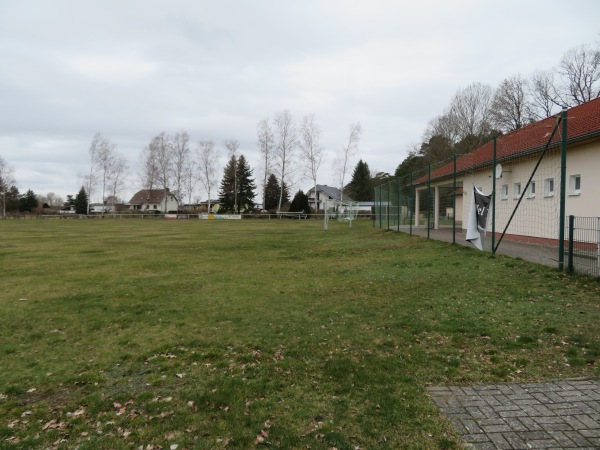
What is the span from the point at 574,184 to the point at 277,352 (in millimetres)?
12700

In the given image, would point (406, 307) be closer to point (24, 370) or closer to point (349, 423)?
point (349, 423)

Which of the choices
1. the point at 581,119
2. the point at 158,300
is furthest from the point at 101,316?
the point at 581,119

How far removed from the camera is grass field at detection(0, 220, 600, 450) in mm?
3051

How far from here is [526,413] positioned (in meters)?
3.06

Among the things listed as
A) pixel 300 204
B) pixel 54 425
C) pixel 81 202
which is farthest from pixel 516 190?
pixel 81 202

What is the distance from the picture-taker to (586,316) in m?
5.20

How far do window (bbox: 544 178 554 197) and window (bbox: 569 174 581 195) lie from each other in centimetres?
54

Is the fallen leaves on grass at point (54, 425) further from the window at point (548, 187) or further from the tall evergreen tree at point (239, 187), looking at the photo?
the tall evergreen tree at point (239, 187)

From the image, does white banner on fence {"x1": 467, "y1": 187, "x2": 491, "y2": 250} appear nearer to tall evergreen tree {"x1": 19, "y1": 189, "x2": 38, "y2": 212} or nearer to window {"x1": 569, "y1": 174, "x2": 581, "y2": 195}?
window {"x1": 569, "y1": 174, "x2": 581, "y2": 195}

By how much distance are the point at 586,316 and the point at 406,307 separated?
7.58ft

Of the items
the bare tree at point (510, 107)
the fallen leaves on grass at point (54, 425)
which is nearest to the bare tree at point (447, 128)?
the bare tree at point (510, 107)

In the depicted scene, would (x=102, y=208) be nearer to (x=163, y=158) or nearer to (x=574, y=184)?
(x=163, y=158)

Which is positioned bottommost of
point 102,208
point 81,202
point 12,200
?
point 102,208

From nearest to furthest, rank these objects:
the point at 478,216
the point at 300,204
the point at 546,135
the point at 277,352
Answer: the point at 277,352 → the point at 478,216 → the point at 546,135 → the point at 300,204
